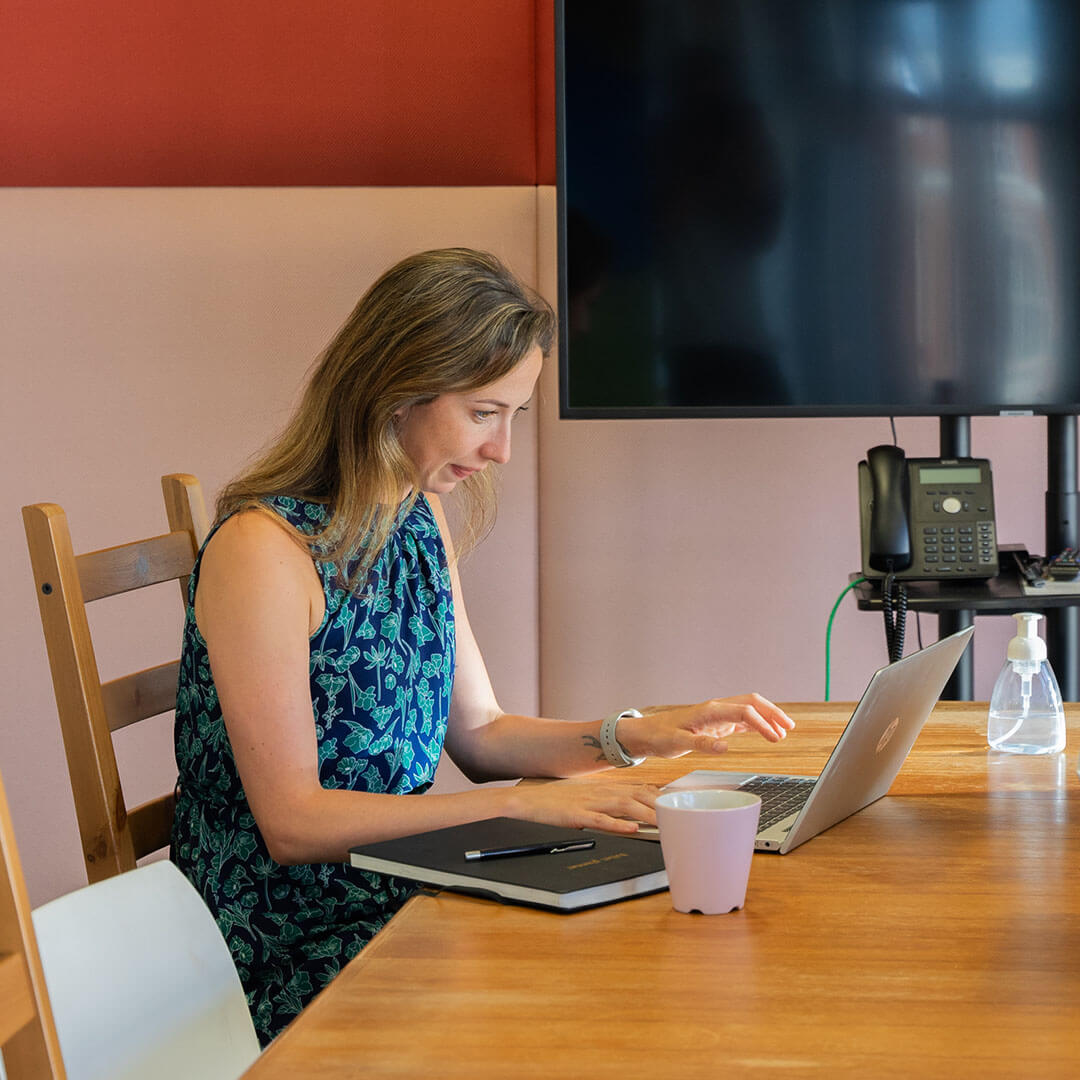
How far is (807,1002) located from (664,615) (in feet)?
5.70

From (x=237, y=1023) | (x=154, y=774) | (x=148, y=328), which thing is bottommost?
(x=154, y=774)

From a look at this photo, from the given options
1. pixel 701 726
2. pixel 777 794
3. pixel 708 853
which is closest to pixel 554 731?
pixel 701 726

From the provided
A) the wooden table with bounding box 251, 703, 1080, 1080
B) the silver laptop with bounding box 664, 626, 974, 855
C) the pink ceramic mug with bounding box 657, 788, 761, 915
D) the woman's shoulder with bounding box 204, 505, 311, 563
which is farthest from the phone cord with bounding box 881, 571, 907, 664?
the pink ceramic mug with bounding box 657, 788, 761, 915

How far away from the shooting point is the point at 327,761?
1390 millimetres

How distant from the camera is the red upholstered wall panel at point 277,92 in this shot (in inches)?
95.3

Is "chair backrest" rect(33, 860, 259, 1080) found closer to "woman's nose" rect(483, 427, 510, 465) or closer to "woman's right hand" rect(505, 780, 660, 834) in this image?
"woman's right hand" rect(505, 780, 660, 834)

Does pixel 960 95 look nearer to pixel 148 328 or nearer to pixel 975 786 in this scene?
pixel 975 786

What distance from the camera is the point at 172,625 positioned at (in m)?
2.50

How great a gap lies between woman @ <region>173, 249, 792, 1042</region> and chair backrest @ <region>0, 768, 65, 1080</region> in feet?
1.39

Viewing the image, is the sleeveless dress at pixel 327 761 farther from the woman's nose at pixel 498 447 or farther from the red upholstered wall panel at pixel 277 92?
the red upholstered wall panel at pixel 277 92

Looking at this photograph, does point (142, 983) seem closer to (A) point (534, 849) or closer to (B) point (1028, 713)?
(A) point (534, 849)

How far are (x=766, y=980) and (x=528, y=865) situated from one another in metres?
0.25

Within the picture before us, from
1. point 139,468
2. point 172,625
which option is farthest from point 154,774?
point 139,468

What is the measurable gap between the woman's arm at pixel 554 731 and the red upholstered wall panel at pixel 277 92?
967 millimetres
